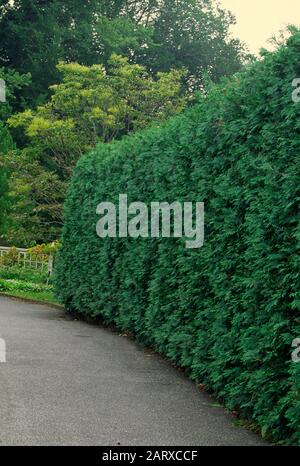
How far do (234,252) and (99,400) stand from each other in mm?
1933

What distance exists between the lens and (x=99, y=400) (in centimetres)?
713

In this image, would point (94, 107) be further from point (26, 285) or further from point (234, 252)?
point (234, 252)

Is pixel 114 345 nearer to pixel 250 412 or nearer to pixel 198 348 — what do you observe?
pixel 198 348

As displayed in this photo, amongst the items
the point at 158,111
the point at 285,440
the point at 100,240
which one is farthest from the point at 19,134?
the point at 285,440

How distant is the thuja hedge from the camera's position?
5.74m

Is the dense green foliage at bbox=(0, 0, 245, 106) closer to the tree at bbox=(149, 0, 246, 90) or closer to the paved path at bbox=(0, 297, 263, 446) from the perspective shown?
the tree at bbox=(149, 0, 246, 90)

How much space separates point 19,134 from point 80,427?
34.2 meters

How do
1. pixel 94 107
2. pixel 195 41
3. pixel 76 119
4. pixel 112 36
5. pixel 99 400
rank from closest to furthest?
pixel 99 400 < pixel 94 107 < pixel 76 119 < pixel 112 36 < pixel 195 41

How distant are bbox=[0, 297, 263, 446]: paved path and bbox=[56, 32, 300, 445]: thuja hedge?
0.29 m

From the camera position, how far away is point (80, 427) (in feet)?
19.9

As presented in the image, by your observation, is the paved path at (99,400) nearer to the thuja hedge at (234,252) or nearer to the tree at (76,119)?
the thuja hedge at (234,252)

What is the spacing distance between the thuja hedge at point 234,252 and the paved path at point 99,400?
29cm

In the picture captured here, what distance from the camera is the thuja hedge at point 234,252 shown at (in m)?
5.74

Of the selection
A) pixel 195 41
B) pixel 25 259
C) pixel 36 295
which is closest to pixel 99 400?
pixel 36 295
